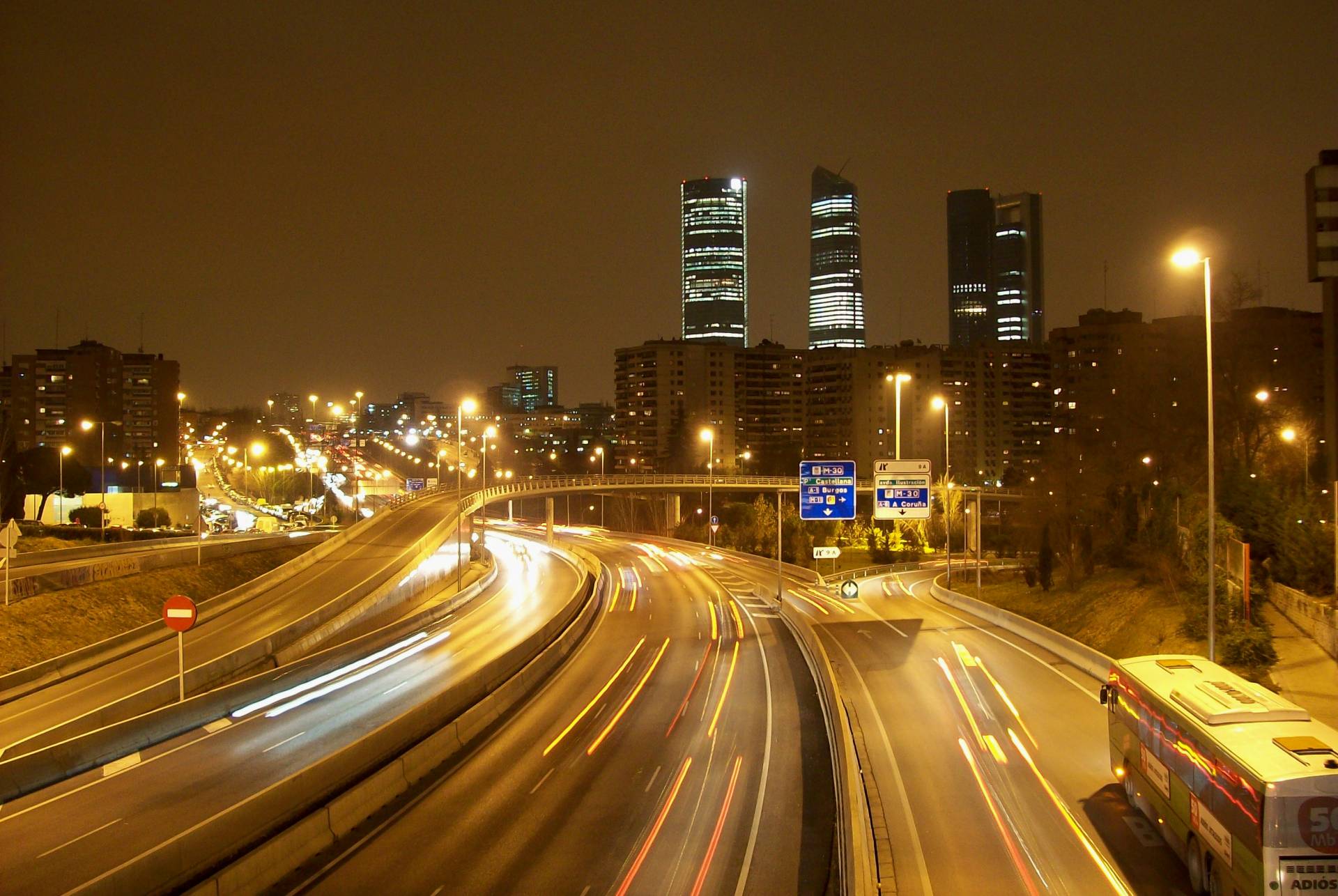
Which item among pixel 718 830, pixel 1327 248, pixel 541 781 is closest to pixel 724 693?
pixel 541 781

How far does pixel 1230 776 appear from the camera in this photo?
11.1 metres

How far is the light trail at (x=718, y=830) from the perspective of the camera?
1355 centimetres

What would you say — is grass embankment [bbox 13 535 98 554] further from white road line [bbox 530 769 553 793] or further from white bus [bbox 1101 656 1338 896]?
white bus [bbox 1101 656 1338 896]

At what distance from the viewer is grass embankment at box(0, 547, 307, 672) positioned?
31234mm

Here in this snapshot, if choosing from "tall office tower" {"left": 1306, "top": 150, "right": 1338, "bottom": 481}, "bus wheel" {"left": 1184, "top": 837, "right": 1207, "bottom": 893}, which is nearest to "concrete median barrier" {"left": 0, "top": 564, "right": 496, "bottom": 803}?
"bus wheel" {"left": 1184, "top": 837, "right": 1207, "bottom": 893}

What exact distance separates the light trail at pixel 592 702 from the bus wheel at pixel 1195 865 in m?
12.7

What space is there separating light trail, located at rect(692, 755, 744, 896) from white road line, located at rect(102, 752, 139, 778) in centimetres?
1153

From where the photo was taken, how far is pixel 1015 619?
1447 inches

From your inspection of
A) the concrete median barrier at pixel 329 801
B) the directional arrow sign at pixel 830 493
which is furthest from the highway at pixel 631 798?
the directional arrow sign at pixel 830 493

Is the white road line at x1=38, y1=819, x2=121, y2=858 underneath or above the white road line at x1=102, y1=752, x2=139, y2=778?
above

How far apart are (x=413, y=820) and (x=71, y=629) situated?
24.7m

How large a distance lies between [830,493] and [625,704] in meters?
14.4

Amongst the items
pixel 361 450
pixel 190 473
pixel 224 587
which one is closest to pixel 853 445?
pixel 361 450

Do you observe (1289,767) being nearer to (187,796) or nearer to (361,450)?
(187,796)
